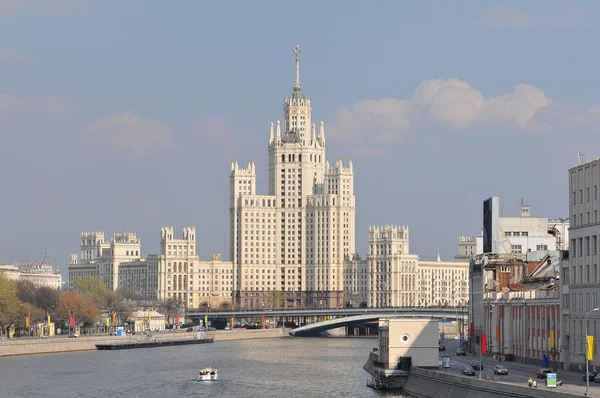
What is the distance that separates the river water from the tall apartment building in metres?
15.3

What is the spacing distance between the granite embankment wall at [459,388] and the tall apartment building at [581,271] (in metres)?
11.8

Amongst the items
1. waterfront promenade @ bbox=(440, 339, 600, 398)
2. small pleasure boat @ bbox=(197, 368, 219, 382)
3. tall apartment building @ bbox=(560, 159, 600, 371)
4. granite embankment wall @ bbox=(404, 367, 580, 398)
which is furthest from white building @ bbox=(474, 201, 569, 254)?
granite embankment wall @ bbox=(404, 367, 580, 398)

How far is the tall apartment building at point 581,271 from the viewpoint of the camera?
103m

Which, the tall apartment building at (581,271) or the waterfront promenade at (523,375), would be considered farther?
the tall apartment building at (581,271)

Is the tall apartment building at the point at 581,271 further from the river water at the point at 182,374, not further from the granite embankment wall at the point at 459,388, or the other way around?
the river water at the point at 182,374

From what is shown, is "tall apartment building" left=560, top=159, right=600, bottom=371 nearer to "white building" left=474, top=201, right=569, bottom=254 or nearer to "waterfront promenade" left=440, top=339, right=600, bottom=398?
"waterfront promenade" left=440, top=339, right=600, bottom=398

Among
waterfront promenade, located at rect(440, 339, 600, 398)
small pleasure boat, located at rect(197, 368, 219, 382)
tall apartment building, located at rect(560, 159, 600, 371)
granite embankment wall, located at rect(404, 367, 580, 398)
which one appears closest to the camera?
granite embankment wall, located at rect(404, 367, 580, 398)

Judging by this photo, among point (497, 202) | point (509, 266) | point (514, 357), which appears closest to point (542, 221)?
point (497, 202)

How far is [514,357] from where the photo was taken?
127250mm

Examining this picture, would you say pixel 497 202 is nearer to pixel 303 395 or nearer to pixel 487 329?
pixel 487 329

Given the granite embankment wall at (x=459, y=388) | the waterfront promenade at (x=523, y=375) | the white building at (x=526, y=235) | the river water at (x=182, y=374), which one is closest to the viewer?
the granite embankment wall at (x=459, y=388)

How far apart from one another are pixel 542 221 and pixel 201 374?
85.4 meters

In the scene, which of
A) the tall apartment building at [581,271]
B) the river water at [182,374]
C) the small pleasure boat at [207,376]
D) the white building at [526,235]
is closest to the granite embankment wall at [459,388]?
the river water at [182,374]

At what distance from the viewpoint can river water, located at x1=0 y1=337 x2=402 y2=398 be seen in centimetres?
11500
